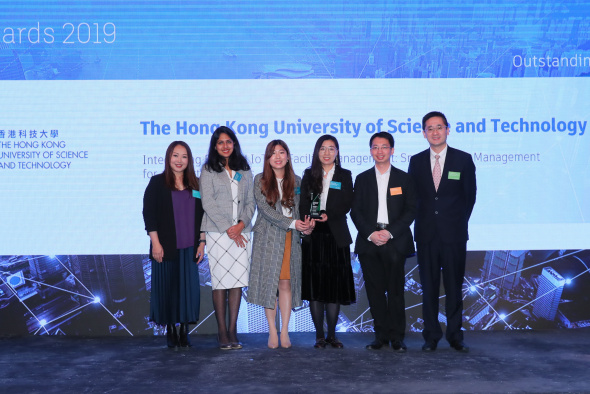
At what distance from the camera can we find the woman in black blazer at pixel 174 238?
3955 mm

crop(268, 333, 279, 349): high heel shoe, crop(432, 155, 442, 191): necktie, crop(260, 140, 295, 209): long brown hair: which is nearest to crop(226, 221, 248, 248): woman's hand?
crop(260, 140, 295, 209): long brown hair

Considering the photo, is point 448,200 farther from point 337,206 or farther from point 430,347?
point 430,347

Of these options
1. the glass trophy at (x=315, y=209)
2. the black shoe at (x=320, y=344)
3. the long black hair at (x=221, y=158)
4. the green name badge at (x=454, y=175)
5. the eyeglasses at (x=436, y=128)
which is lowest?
the black shoe at (x=320, y=344)

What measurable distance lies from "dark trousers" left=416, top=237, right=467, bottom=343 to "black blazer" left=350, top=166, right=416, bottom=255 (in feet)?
0.47

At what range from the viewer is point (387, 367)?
11.1 ft

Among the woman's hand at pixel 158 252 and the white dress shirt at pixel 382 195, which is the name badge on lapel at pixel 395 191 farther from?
the woman's hand at pixel 158 252

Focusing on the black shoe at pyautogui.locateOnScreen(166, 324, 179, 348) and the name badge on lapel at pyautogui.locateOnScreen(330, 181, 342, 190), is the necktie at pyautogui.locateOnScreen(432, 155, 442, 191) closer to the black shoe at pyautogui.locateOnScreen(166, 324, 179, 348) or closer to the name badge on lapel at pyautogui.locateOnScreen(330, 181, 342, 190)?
the name badge on lapel at pyautogui.locateOnScreen(330, 181, 342, 190)

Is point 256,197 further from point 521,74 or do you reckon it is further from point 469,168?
point 521,74

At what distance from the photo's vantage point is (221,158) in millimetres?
4008

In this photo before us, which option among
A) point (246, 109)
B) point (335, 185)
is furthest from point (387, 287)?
point (246, 109)

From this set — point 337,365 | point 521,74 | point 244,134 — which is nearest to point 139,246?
point 244,134

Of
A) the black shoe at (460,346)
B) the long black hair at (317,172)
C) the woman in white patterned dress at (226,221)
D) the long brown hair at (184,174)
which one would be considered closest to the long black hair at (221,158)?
the woman in white patterned dress at (226,221)

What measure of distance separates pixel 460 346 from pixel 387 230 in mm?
859

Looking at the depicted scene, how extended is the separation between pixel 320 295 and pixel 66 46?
2.67 m
